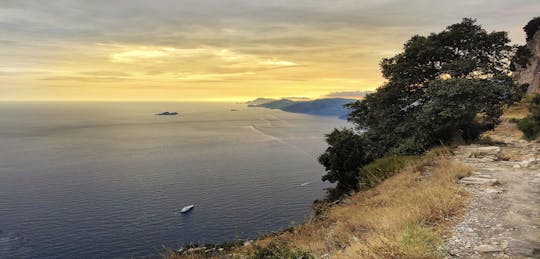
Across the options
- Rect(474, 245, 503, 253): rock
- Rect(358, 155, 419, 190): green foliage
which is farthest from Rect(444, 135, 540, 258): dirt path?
Rect(358, 155, 419, 190): green foliage

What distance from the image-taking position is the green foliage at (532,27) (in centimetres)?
7319

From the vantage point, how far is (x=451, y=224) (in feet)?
25.2

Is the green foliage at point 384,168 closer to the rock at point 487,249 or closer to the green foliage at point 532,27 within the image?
the rock at point 487,249

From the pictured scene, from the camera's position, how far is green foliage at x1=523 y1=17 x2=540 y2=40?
7319 cm

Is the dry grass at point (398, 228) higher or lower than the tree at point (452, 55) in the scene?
lower

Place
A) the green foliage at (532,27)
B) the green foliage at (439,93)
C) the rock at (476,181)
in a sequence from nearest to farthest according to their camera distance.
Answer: the rock at (476,181)
the green foliage at (439,93)
the green foliage at (532,27)

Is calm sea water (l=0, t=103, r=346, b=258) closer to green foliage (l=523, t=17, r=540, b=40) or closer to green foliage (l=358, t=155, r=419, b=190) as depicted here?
green foliage (l=358, t=155, r=419, b=190)

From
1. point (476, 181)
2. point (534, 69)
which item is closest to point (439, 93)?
point (476, 181)

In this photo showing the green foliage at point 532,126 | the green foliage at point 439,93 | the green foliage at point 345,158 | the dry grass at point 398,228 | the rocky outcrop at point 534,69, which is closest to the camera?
the dry grass at point 398,228

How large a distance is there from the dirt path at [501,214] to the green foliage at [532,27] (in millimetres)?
79220

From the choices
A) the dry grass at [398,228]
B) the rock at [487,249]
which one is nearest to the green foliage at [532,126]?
the dry grass at [398,228]

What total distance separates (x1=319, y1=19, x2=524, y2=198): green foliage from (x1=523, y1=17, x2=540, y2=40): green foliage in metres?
67.0

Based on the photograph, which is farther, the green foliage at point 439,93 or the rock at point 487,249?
the green foliage at point 439,93

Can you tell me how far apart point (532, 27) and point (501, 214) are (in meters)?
89.1
